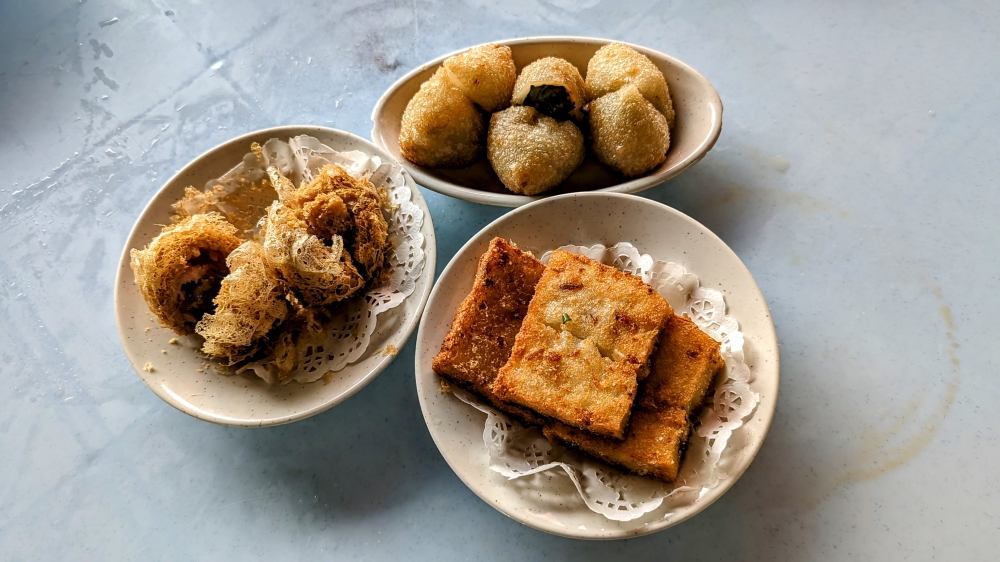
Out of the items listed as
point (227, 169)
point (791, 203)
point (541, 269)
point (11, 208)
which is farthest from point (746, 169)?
point (11, 208)

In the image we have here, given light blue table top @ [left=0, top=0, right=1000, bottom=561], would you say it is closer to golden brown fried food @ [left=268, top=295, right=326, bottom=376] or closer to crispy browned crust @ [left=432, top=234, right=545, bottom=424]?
golden brown fried food @ [left=268, top=295, right=326, bottom=376]

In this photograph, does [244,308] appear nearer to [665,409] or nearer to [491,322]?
[491,322]

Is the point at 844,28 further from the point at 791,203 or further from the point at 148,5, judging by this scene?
the point at 148,5

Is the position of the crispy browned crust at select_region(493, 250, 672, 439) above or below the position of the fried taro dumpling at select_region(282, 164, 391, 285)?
below

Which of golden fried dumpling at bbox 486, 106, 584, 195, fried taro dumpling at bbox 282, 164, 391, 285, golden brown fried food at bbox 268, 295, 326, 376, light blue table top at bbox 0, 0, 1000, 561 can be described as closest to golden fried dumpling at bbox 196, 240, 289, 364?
golden brown fried food at bbox 268, 295, 326, 376

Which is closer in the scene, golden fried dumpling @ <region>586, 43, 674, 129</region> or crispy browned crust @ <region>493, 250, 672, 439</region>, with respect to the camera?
crispy browned crust @ <region>493, 250, 672, 439</region>

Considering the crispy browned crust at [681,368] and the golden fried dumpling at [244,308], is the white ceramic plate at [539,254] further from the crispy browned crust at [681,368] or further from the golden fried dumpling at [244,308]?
the golden fried dumpling at [244,308]

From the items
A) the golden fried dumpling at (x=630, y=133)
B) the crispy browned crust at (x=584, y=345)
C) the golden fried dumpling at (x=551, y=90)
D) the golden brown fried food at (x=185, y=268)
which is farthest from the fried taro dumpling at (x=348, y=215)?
the golden fried dumpling at (x=630, y=133)
